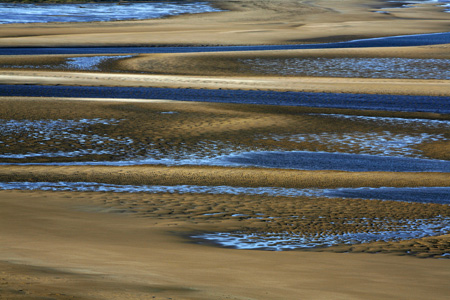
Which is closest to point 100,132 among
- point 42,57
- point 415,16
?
point 42,57

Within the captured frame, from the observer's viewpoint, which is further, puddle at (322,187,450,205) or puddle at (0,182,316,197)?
puddle at (0,182,316,197)

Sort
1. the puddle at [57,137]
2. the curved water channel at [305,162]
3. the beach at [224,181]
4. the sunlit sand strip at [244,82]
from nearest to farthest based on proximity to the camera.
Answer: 1. the beach at [224,181]
2. the curved water channel at [305,162]
3. the puddle at [57,137]
4. the sunlit sand strip at [244,82]

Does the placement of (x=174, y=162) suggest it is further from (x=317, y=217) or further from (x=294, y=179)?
(x=317, y=217)

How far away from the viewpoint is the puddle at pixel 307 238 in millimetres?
6793

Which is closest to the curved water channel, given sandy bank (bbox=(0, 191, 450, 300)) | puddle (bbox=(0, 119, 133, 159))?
sandy bank (bbox=(0, 191, 450, 300))

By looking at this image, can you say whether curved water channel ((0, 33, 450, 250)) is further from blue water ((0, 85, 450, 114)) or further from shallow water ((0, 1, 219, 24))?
shallow water ((0, 1, 219, 24))

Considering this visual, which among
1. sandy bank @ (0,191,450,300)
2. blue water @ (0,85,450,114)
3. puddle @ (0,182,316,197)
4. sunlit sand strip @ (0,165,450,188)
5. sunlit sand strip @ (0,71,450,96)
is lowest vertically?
sunlit sand strip @ (0,165,450,188)

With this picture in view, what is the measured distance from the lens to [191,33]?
37.7 m

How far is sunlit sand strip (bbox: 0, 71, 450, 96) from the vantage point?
20.4 metres

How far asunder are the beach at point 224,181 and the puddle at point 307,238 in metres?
0.03

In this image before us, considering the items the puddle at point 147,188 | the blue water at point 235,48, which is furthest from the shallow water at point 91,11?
the puddle at point 147,188

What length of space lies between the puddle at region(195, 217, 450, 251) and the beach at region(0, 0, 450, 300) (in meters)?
0.03

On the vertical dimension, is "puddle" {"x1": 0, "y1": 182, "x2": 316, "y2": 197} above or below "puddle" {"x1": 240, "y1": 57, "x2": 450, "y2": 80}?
below

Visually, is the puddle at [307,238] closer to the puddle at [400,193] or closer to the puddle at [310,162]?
the puddle at [400,193]
